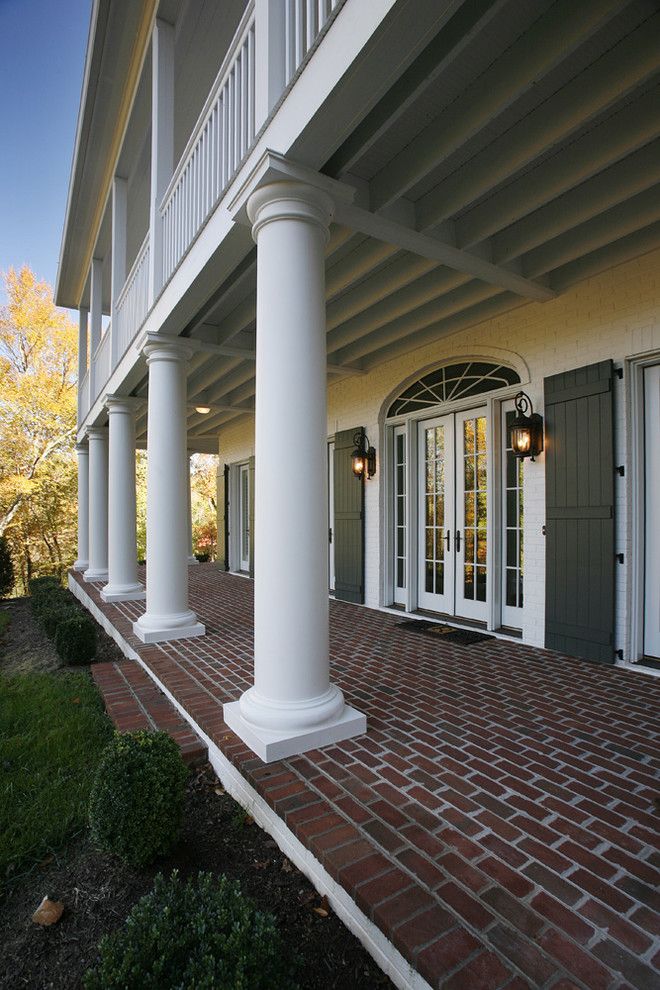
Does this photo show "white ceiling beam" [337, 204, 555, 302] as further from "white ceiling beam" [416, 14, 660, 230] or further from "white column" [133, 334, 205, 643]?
"white column" [133, 334, 205, 643]

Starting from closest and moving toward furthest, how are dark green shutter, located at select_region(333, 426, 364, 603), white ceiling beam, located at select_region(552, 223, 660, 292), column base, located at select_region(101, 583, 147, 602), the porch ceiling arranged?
the porch ceiling, white ceiling beam, located at select_region(552, 223, 660, 292), dark green shutter, located at select_region(333, 426, 364, 603), column base, located at select_region(101, 583, 147, 602)

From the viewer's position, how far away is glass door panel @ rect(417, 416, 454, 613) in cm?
555

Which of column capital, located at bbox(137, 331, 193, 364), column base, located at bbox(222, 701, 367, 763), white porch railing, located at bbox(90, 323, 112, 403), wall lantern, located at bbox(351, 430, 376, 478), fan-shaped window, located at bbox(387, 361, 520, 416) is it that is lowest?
column base, located at bbox(222, 701, 367, 763)

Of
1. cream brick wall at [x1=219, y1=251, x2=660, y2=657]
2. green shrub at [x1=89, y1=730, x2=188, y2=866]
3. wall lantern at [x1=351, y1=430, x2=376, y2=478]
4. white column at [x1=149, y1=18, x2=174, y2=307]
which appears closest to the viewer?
green shrub at [x1=89, y1=730, x2=188, y2=866]

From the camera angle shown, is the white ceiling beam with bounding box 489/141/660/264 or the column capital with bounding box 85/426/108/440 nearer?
the white ceiling beam with bounding box 489/141/660/264

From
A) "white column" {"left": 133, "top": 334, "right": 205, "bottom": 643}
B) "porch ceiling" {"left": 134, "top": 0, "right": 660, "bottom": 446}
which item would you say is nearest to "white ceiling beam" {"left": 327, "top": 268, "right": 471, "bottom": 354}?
"porch ceiling" {"left": 134, "top": 0, "right": 660, "bottom": 446}

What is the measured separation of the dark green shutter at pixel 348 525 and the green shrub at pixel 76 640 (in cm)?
303

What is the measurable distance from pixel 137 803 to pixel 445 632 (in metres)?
3.56

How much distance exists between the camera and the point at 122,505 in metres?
7.12

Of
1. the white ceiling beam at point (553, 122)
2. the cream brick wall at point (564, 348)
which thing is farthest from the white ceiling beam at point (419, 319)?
the white ceiling beam at point (553, 122)

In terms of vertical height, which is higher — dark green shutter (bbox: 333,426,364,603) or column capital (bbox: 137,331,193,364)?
column capital (bbox: 137,331,193,364)

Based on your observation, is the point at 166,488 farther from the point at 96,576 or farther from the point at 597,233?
the point at 96,576

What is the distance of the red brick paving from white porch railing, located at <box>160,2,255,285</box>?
126 inches

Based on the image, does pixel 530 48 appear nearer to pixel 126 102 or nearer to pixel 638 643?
pixel 638 643
